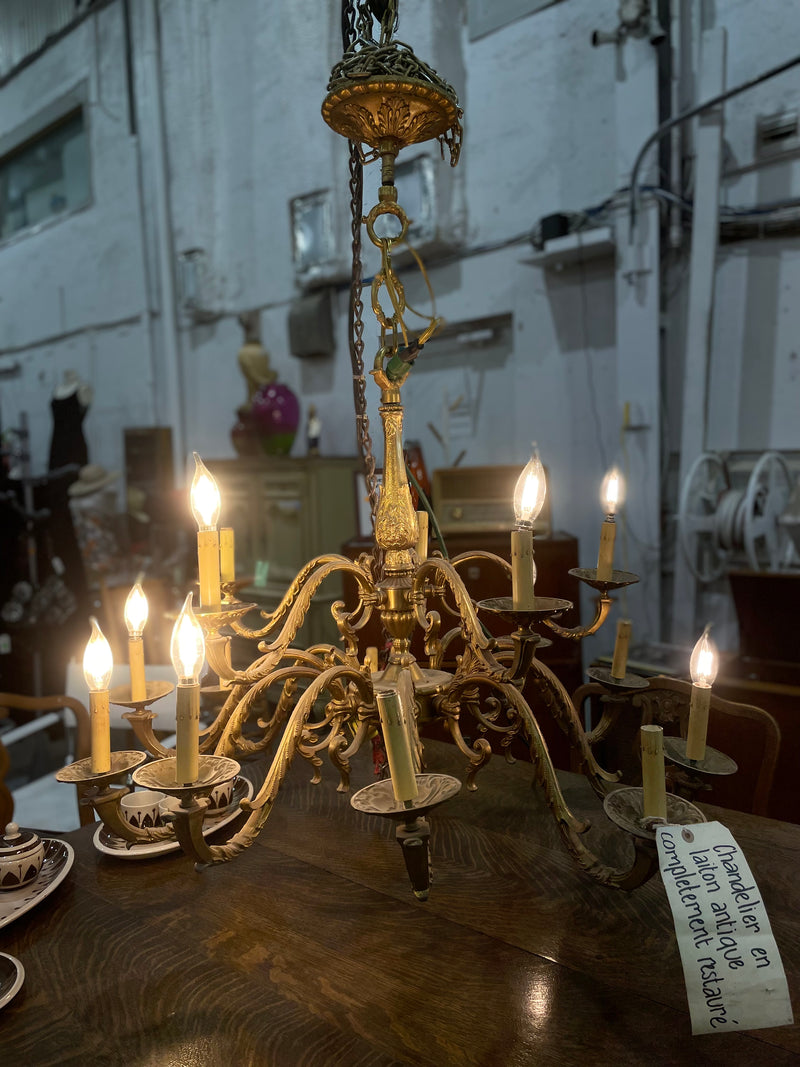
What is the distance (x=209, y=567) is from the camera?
91 centimetres

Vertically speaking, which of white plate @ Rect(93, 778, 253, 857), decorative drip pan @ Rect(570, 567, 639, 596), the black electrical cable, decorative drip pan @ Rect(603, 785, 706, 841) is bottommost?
white plate @ Rect(93, 778, 253, 857)

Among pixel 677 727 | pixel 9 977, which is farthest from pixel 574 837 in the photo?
pixel 677 727

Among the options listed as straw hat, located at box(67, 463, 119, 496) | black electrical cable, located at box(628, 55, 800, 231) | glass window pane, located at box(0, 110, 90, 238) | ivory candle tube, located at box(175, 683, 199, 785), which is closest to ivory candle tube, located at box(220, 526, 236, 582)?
ivory candle tube, located at box(175, 683, 199, 785)

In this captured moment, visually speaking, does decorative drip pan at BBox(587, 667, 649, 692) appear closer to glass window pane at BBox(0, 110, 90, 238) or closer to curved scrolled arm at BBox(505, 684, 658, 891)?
curved scrolled arm at BBox(505, 684, 658, 891)

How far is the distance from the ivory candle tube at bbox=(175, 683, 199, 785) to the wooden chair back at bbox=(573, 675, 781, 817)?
57cm

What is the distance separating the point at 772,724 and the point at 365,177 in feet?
4.13

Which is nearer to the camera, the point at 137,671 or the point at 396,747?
the point at 396,747

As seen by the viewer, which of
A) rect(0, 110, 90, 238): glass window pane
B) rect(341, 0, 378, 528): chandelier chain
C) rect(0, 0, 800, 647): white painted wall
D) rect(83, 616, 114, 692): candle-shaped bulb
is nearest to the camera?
rect(83, 616, 114, 692): candle-shaped bulb

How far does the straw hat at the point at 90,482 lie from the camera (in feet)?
15.9

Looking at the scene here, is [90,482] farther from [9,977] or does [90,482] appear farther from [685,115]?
[9,977]

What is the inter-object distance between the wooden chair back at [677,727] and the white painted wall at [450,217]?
64 cm

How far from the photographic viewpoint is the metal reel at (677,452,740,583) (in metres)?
2.65

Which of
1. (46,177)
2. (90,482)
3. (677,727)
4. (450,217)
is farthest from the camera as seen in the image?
(46,177)

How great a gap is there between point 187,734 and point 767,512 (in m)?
2.49
